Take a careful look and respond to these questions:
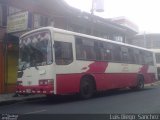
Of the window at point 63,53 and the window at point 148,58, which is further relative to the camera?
the window at point 148,58

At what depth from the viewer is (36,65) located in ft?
50.3

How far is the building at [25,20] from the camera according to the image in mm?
19370

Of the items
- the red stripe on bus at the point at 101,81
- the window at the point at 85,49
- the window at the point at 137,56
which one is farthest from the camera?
the window at the point at 137,56

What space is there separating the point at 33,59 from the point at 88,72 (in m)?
2.88

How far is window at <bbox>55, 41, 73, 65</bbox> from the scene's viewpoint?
49.5ft

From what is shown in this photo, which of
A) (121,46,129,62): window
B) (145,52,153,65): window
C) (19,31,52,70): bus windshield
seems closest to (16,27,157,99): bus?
(19,31,52,70): bus windshield

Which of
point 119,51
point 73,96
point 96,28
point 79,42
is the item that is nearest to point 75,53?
point 79,42

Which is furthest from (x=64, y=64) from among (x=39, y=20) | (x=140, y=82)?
(x=140, y=82)

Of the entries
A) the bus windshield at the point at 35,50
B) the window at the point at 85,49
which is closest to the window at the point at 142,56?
the window at the point at 85,49

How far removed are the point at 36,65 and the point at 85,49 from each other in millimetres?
2855

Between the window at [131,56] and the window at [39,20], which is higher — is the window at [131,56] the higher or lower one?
the lower one

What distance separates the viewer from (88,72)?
1702 cm

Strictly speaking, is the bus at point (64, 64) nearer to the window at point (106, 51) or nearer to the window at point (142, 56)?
the window at point (106, 51)

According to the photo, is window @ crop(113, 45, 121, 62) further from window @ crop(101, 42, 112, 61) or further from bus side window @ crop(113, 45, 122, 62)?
window @ crop(101, 42, 112, 61)
